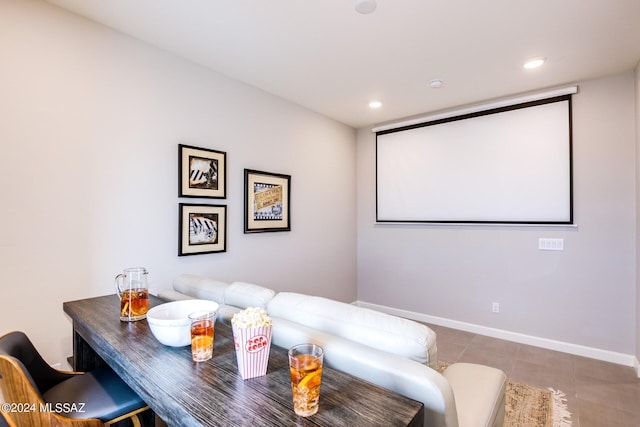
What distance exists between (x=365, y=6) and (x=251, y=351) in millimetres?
2074

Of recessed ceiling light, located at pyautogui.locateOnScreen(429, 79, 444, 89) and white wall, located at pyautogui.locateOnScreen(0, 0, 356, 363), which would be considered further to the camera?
recessed ceiling light, located at pyautogui.locateOnScreen(429, 79, 444, 89)

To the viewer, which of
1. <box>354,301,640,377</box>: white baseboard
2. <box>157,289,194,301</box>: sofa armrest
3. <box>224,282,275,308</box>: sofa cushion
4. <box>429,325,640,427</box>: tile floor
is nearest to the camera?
<box>224,282,275,308</box>: sofa cushion

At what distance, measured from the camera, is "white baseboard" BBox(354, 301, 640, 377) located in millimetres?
2922

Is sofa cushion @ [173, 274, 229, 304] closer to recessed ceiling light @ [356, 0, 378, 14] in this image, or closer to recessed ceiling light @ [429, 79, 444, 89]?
recessed ceiling light @ [356, 0, 378, 14]

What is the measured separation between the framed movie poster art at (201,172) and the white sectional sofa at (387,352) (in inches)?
52.0

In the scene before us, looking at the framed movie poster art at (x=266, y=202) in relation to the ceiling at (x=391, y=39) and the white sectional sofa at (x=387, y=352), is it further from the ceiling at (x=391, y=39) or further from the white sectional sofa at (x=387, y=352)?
the white sectional sofa at (x=387, y=352)

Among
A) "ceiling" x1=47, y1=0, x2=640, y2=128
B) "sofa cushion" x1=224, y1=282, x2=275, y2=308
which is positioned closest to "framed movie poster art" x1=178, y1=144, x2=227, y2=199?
"ceiling" x1=47, y1=0, x2=640, y2=128

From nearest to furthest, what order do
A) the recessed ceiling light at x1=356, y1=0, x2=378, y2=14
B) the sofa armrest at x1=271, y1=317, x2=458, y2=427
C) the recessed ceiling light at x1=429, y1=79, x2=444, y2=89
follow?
1. the sofa armrest at x1=271, y1=317, x2=458, y2=427
2. the recessed ceiling light at x1=356, y1=0, x2=378, y2=14
3. the recessed ceiling light at x1=429, y1=79, x2=444, y2=89

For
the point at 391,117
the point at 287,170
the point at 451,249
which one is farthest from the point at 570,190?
the point at 287,170

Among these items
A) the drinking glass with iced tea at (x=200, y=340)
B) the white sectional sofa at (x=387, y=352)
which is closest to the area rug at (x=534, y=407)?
the white sectional sofa at (x=387, y=352)

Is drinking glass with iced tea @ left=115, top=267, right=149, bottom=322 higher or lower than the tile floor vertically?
higher

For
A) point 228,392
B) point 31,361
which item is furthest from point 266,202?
point 228,392

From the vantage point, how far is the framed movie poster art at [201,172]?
262 cm

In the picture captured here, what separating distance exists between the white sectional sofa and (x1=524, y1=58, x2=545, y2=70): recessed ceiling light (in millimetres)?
2556
